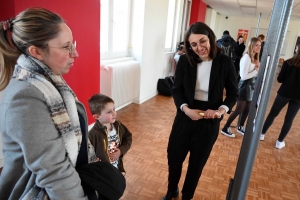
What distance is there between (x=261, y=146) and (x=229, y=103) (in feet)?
6.69

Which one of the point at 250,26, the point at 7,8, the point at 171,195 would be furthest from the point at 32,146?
the point at 250,26

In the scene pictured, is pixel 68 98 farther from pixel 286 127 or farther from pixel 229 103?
pixel 286 127

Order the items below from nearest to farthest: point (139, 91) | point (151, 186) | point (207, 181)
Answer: point (151, 186), point (207, 181), point (139, 91)

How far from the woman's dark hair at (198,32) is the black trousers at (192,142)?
30 centimetres

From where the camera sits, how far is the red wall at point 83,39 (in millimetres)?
2402

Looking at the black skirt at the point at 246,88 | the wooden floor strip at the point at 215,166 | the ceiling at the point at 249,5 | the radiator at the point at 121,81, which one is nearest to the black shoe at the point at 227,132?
the wooden floor strip at the point at 215,166

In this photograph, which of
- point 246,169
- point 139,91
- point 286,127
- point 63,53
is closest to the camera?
point 246,169

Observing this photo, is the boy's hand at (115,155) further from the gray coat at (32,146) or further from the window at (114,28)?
the window at (114,28)

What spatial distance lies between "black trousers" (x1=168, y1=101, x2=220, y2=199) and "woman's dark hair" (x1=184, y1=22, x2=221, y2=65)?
0.98 feet

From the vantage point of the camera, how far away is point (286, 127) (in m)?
3.13

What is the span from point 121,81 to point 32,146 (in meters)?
3.15

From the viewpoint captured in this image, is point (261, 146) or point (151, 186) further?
point (261, 146)

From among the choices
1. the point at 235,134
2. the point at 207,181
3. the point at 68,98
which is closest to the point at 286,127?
the point at 235,134

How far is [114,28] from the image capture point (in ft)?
12.5
